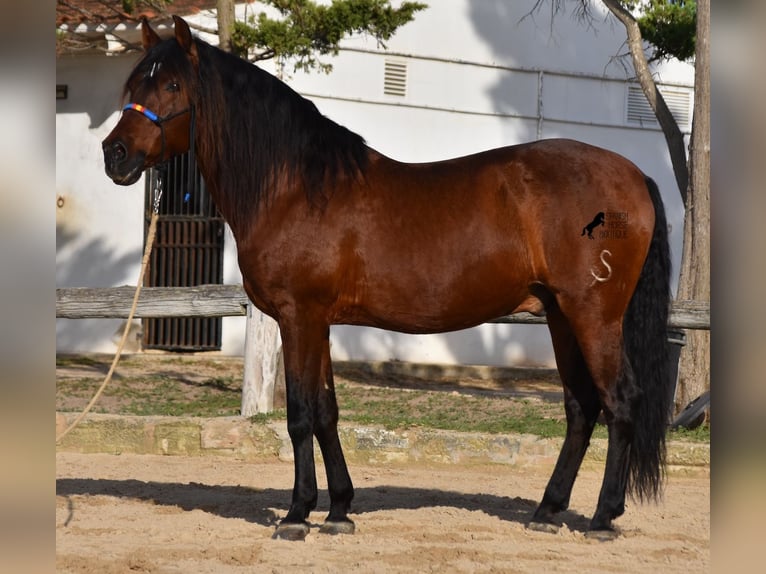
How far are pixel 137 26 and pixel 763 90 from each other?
1080 cm

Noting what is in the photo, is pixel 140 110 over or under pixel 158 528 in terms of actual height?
over

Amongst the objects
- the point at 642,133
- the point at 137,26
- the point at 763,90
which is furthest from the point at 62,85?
the point at 763,90

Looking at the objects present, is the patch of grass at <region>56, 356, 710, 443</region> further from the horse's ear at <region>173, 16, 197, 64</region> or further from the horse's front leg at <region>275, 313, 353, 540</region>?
the horse's ear at <region>173, 16, 197, 64</region>

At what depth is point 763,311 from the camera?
1.32 m

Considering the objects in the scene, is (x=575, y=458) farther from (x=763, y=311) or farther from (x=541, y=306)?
(x=763, y=311)

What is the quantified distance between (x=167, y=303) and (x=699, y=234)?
4380 millimetres

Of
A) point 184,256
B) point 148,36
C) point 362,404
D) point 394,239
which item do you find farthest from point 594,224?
point 184,256

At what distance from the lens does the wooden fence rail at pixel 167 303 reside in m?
6.96

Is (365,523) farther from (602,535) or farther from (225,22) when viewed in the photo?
(225,22)

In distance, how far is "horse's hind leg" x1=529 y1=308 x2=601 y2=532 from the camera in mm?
4707

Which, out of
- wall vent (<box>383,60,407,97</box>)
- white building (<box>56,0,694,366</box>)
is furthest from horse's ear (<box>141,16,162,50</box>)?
wall vent (<box>383,60,407,97</box>)

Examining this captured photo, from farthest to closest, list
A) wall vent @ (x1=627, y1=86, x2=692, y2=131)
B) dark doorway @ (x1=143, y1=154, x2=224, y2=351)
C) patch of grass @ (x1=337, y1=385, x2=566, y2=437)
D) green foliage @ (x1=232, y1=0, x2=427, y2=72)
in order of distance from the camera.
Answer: wall vent @ (x1=627, y1=86, x2=692, y2=131) < dark doorway @ (x1=143, y1=154, x2=224, y2=351) < green foliage @ (x1=232, y1=0, x2=427, y2=72) < patch of grass @ (x1=337, y1=385, x2=566, y2=437)

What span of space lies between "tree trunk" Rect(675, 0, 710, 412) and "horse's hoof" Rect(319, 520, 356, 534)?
4310 millimetres

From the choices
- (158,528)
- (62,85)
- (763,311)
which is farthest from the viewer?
(62,85)
